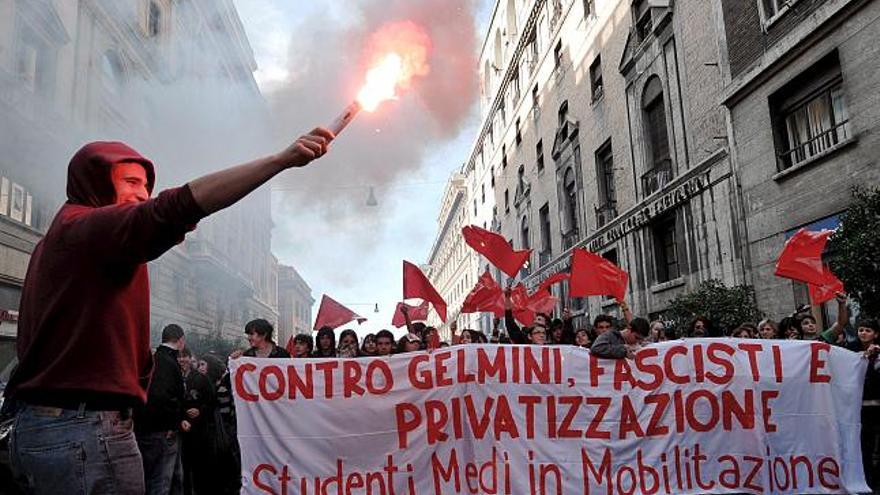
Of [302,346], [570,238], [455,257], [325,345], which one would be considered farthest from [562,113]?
[455,257]

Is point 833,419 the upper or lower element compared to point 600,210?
lower

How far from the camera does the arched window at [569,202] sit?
23.8 meters

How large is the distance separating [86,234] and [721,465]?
540cm

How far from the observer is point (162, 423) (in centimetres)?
533

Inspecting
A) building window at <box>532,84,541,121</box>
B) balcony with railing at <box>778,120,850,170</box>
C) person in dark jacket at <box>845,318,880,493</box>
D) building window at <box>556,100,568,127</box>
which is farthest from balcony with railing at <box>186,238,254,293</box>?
person in dark jacket at <box>845,318,880,493</box>

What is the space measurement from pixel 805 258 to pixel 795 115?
5410 mm

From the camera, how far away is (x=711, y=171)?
45.2 feet

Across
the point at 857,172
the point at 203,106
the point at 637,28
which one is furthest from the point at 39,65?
the point at 857,172

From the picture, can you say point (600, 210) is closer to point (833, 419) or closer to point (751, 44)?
point (751, 44)

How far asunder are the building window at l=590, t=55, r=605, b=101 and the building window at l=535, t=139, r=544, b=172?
6.02m

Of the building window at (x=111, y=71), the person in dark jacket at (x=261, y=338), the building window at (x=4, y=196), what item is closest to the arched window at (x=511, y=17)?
the building window at (x=111, y=71)

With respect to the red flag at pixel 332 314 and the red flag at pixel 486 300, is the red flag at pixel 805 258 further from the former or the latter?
the red flag at pixel 332 314

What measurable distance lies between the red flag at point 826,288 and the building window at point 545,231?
65.1 feet

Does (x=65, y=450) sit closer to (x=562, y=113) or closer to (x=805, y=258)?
(x=805, y=258)
